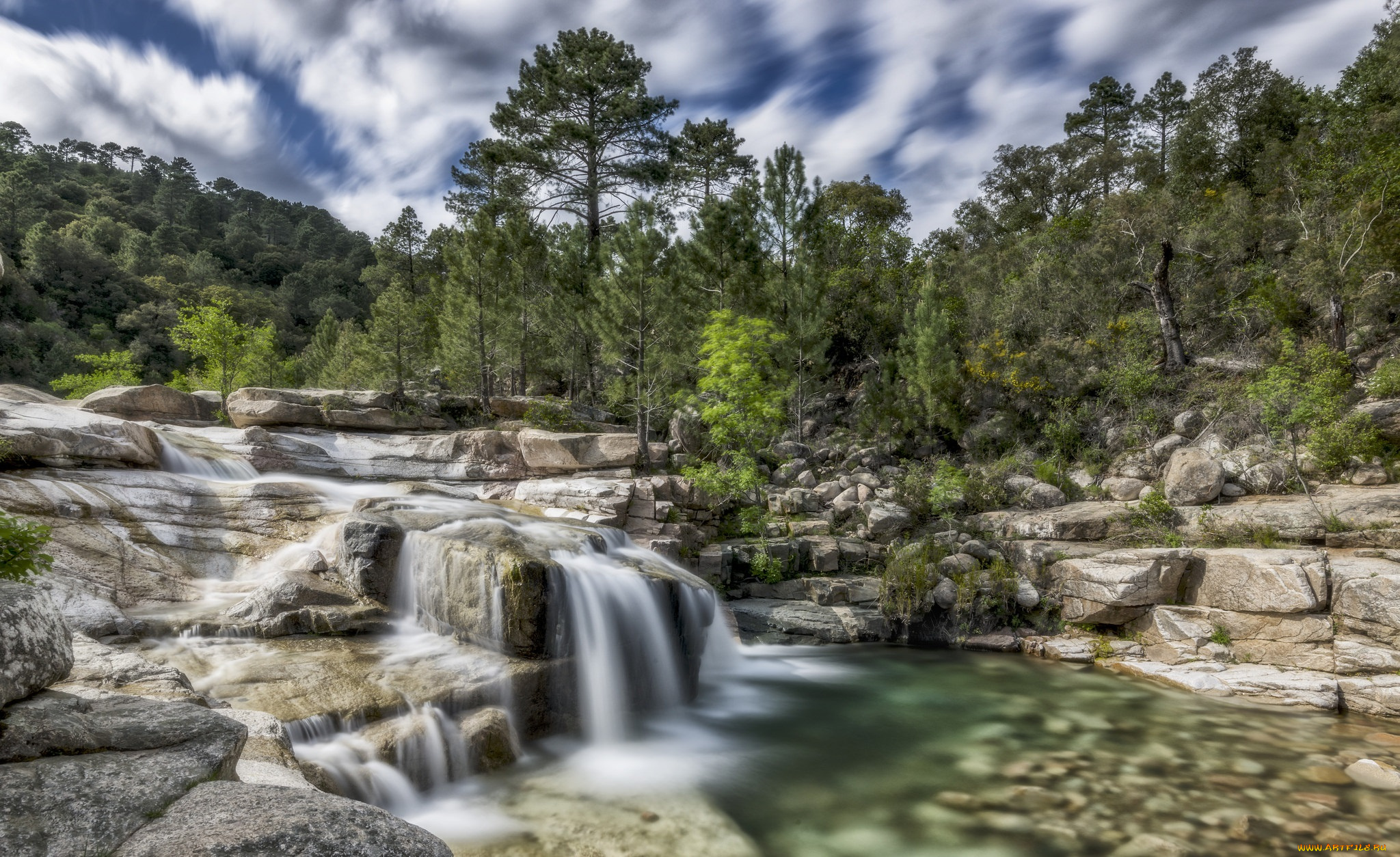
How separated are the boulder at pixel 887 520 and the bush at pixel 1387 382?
32.2ft

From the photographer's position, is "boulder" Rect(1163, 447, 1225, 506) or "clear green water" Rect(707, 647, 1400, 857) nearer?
"clear green water" Rect(707, 647, 1400, 857)

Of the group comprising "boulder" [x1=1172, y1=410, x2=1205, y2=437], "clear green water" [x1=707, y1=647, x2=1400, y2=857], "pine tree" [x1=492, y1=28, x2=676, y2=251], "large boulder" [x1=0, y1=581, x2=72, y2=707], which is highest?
"pine tree" [x1=492, y1=28, x2=676, y2=251]

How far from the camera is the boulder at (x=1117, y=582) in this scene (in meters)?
10.5

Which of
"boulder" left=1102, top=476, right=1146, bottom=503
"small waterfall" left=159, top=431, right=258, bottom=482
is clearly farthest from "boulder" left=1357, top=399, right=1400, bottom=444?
"small waterfall" left=159, top=431, right=258, bottom=482

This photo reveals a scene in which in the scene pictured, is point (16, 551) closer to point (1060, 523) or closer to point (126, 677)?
point (126, 677)

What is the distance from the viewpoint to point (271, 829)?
7.55ft

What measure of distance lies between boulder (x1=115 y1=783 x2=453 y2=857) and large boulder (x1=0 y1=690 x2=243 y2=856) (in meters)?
0.07

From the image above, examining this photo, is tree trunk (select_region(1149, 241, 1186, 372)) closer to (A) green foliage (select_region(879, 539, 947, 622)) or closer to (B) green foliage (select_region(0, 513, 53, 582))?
(A) green foliage (select_region(879, 539, 947, 622))

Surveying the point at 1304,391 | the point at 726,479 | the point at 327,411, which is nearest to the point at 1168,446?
the point at 1304,391

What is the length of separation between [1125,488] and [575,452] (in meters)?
13.3

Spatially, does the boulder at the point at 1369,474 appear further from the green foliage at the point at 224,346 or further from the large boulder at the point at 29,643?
the green foliage at the point at 224,346

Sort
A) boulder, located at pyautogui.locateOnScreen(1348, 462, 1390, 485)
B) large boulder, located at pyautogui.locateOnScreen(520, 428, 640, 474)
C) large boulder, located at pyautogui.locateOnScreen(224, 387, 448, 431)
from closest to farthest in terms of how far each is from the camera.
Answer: boulder, located at pyautogui.locateOnScreen(1348, 462, 1390, 485) → large boulder, located at pyautogui.locateOnScreen(224, 387, 448, 431) → large boulder, located at pyautogui.locateOnScreen(520, 428, 640, 474)

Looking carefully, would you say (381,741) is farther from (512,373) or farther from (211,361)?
(211,361)

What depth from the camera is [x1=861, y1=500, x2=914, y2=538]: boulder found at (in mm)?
14133
